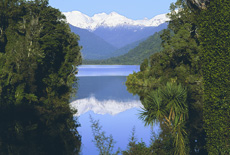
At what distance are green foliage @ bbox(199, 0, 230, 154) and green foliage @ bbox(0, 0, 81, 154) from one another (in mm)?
13901

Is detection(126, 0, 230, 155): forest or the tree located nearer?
detection(126, 0, 230, 155): forest

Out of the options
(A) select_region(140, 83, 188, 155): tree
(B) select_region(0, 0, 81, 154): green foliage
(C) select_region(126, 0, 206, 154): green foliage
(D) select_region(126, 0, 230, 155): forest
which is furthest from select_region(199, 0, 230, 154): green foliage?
(C) select_region(126, 0, 206, 154): green foliage

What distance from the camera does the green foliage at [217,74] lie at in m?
11.3

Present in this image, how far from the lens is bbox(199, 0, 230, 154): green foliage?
1133cm

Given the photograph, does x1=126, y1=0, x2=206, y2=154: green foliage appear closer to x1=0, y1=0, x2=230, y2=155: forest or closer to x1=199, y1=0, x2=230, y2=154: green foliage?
x1=0, y1=0, x2=230, y2=155: forest

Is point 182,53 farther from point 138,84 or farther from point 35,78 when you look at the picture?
point 138,84

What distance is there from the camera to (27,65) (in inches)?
1516

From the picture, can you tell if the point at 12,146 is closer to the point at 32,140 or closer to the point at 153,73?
the point at 32,140

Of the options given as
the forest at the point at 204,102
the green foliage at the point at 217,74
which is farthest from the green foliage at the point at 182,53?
the green foliage at the point at 217,74

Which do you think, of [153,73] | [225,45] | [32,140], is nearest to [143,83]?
[153,73]

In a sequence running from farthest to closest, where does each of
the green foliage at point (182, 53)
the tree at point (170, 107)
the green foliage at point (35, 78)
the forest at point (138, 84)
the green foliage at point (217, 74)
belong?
the green foliage at point (182, 53), the green foliage at point (35, 78), the tree at point (170, 107), the forest at point (138, 84), the green foliage at point (217, 74)

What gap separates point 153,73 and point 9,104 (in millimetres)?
36651

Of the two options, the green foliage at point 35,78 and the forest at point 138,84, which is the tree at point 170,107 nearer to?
the forest at point 138,84

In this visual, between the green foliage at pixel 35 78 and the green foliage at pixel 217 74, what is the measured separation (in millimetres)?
13901
